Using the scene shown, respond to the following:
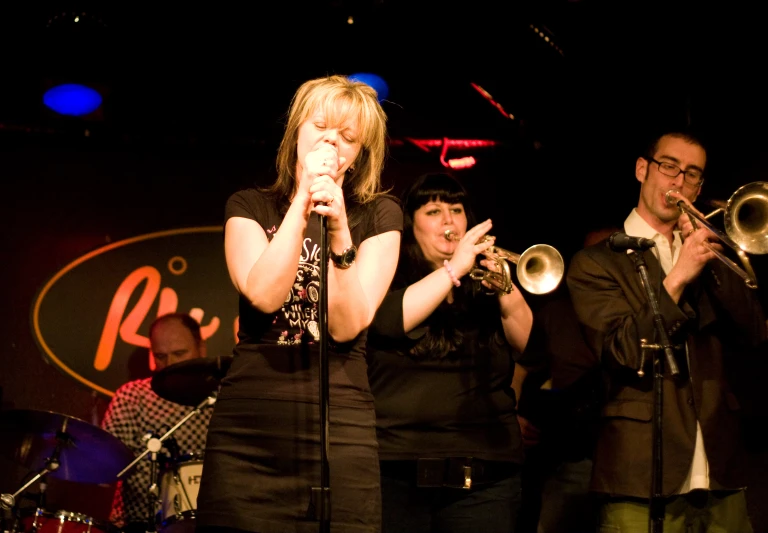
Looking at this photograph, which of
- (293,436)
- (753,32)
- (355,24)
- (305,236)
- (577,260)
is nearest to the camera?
(293,436)

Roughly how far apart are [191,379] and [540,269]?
6.22 feet

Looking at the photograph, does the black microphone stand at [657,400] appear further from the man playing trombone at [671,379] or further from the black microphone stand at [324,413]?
the black microphone stand at [324,413]

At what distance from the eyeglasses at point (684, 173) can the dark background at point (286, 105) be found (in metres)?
0.91

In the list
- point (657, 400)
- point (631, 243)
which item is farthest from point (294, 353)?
point (631, 243)

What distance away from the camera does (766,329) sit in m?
3.59

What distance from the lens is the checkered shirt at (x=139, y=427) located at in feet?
16.7

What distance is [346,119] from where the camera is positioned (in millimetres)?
2289

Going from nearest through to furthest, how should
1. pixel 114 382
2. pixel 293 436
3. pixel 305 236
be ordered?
pixel 293 436
pixel 305 236
pixel 114 382

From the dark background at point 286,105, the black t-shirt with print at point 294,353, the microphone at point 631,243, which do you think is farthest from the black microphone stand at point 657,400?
the dark background at point 286,105

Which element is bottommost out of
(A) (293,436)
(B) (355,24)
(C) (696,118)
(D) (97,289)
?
(A) (293,436)

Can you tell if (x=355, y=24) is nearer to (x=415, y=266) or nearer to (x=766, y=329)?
(x=415, y=266)

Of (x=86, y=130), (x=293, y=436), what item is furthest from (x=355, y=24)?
(x=293, y=436)

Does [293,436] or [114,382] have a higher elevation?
[114,382]

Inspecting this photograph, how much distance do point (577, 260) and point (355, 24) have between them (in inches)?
88.9
